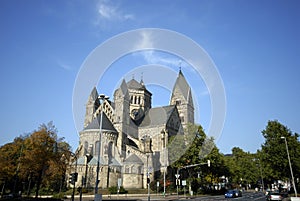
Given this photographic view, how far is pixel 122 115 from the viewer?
62062 mm

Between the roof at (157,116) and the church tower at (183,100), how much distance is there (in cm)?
758

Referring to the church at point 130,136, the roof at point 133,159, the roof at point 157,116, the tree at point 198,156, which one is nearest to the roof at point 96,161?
the church at point 130,136

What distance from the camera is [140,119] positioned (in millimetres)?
70875

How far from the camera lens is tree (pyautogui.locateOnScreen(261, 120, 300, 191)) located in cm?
3738

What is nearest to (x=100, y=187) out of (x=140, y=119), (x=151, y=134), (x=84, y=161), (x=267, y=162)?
(x=84, y=161)

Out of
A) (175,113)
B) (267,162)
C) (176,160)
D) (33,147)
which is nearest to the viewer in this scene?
(33,147)

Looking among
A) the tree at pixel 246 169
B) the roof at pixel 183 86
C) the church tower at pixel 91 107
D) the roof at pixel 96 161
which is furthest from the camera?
the roof at pixel 183 86

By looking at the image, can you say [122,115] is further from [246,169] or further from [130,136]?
[246,169]

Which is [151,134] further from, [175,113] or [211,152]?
[211,152]

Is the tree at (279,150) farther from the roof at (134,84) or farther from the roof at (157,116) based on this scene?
the roof at (134,84)

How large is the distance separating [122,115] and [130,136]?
18.8ft

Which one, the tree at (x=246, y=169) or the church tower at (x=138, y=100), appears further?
the tree at (x=246, y=169)

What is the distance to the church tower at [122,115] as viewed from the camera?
56.9 meters

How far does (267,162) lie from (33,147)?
35231 mm
